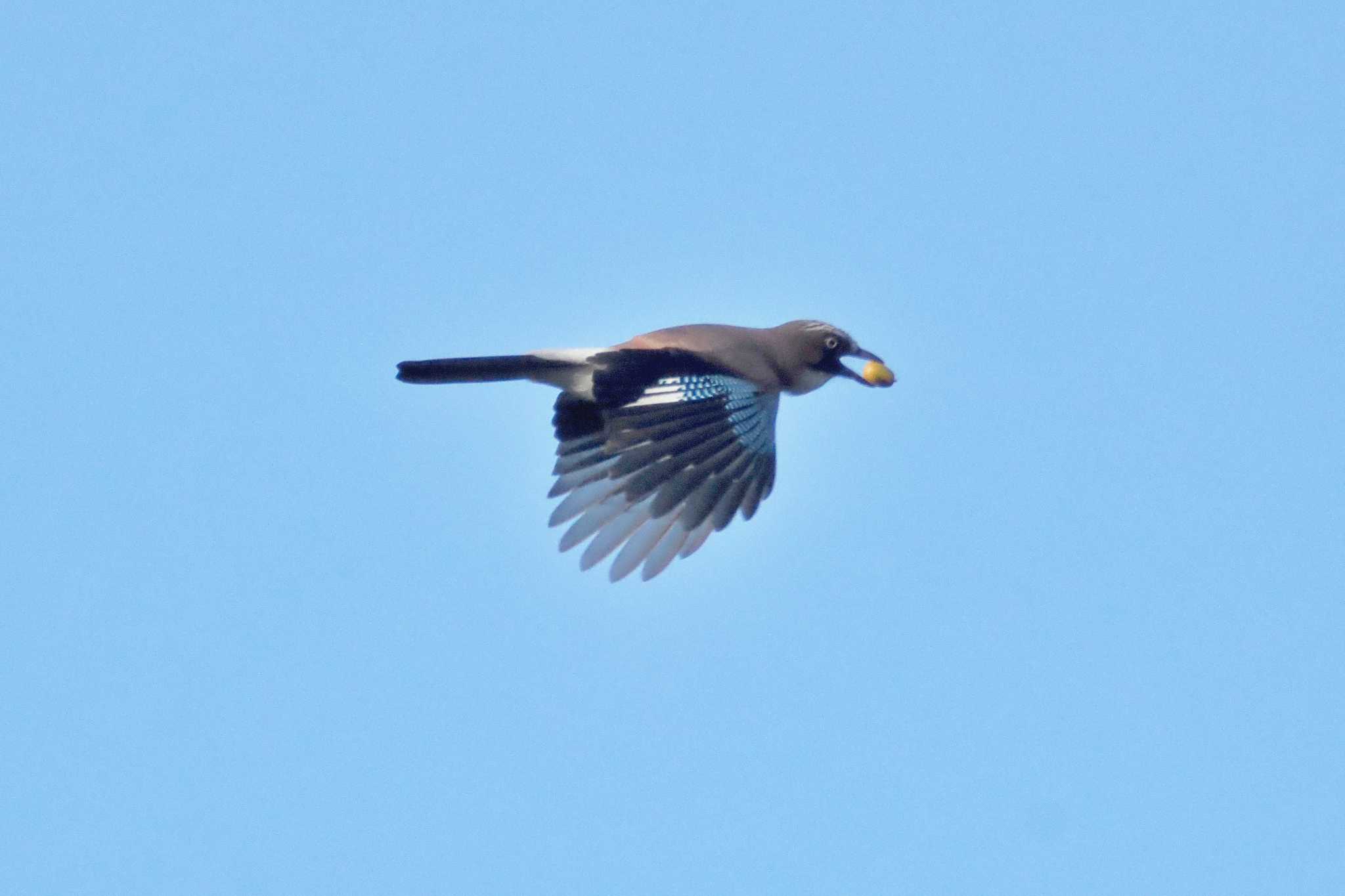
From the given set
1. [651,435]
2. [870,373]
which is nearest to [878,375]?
[870,373]

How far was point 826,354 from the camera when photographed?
40.1 ft

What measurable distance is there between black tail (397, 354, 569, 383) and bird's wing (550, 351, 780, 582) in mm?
424

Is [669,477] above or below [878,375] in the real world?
below

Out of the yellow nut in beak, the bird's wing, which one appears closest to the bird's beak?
the yellow nut in beak

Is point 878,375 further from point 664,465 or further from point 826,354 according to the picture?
point 664,465

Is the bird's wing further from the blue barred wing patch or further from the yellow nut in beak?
the yellow nut in beak

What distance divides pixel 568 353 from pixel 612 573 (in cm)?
128

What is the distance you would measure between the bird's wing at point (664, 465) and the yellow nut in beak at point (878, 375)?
1.36 m

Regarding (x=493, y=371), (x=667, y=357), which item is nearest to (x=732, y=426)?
(x=667, y=357)

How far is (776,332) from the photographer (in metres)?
12.2

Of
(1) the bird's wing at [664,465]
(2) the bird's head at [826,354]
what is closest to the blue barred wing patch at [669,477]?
(1) the bird's wing at [664,465]

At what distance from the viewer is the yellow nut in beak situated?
485 inches

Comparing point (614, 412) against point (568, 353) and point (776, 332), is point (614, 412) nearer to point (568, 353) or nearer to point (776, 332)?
point (568, 353)

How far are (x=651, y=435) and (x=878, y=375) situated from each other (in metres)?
2.08
